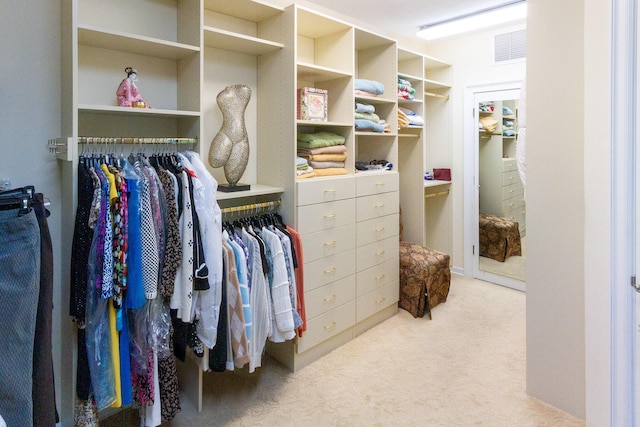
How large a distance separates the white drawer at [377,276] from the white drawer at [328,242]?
290 mm

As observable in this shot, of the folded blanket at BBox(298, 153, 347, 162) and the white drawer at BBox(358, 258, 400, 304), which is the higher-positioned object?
the folded blanket at BBox(298, 153, 347, 162)

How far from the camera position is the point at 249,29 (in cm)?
273

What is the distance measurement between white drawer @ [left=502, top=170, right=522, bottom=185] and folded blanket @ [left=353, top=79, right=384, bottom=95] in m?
1.72

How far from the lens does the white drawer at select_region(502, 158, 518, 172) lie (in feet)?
13.3

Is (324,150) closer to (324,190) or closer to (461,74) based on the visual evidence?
(324,190)

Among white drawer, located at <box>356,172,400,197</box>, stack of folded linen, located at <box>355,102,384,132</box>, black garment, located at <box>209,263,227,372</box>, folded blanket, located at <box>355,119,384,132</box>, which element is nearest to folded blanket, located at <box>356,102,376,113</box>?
stack of folded linen, located at <box>355,102,384,132</box>

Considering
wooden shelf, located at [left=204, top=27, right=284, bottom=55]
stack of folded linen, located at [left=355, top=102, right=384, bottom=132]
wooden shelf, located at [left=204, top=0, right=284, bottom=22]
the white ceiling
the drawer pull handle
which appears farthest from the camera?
the white ceiling

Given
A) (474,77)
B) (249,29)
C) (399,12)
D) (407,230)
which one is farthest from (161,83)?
(474,77)

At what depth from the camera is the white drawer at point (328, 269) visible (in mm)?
2616

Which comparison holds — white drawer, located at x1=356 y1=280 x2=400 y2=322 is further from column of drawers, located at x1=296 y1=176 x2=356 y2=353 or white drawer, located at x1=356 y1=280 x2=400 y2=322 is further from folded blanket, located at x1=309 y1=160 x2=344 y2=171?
folded blanket, located at x1=309 y1=160 x2=344 y2=171

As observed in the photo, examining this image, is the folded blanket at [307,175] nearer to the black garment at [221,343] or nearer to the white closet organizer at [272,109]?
the white closet organizer at [272,109]

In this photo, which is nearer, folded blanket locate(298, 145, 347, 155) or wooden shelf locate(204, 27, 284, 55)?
wooden shelf locate(204, 27, 284, 55)

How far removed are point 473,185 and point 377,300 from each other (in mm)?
1955

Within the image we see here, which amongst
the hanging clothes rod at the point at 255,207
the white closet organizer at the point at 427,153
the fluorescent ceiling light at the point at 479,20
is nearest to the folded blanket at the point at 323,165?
the hanging clothes rod at the point at 255,207
